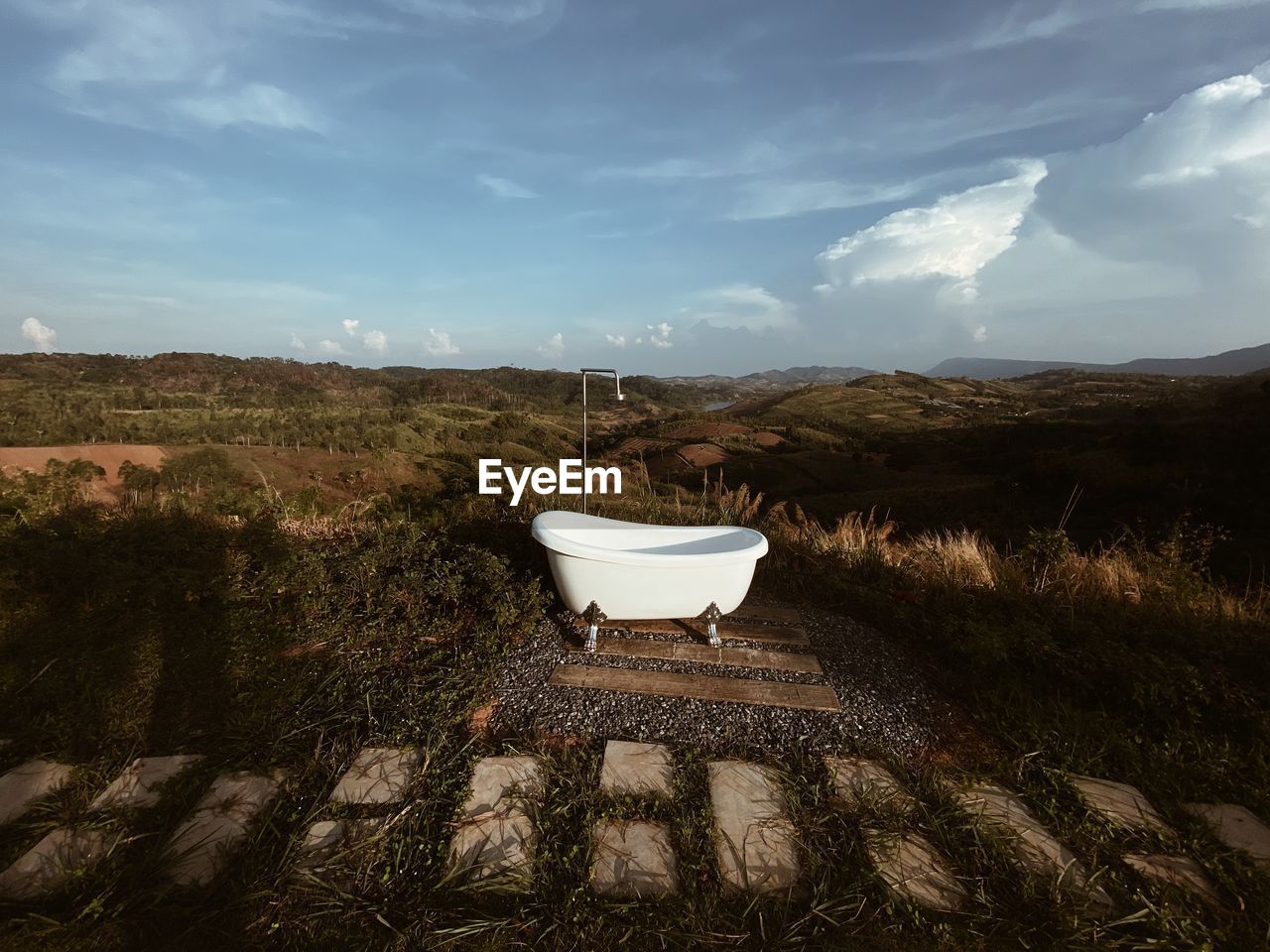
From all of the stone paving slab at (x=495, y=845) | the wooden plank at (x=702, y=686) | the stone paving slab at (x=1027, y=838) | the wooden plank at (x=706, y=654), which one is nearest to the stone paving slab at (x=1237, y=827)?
the stone paving slab at (x=1027, y=838)

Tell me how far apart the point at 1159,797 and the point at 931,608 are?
1308 mm

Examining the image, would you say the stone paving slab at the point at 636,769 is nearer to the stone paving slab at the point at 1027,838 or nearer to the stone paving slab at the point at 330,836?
the stone paving slab at the point at 330,836

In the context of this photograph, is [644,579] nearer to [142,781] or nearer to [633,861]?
[633,861]

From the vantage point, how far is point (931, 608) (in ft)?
9.70

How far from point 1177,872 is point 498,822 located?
6.75 feet

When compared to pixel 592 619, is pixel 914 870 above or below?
below

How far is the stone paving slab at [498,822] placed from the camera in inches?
53.6

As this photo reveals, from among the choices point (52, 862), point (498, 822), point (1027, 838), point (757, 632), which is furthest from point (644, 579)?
point (52, 862)

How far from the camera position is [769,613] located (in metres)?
3.01

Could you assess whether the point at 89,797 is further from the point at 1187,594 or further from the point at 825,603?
the point at 1187,594

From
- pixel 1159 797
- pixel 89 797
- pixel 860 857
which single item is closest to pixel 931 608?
pixel 1159 797

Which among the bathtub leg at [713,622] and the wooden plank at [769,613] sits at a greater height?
the bathtub leg at [713,622]

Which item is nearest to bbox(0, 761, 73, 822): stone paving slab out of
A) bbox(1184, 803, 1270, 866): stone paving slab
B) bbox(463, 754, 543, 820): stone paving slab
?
bbox(463, 754, 543, 820): stone paving slab

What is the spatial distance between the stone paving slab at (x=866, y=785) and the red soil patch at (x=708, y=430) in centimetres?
2238
